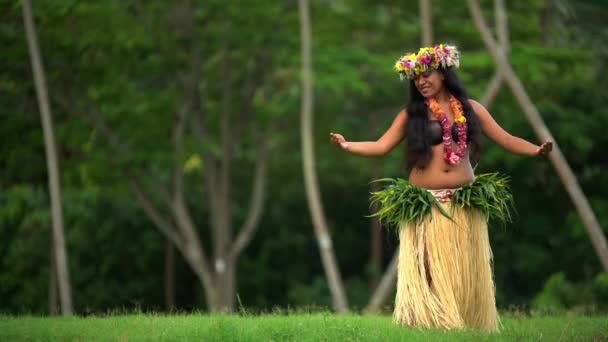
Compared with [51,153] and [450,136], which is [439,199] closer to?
[450,136]

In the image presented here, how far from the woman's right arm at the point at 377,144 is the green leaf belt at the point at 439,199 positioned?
0.75 feet

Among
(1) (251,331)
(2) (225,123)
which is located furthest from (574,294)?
(1) (251,331)

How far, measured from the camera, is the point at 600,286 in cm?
1825

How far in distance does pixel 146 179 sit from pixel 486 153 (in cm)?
752

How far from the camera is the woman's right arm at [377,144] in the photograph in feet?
25.8

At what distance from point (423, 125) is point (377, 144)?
371mm

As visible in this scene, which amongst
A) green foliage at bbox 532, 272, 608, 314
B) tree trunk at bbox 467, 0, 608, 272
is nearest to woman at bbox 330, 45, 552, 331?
tree trunk at bbox 467, 0, 608, 272

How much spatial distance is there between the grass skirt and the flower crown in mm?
1021

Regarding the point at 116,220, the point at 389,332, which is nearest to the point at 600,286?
the point at 389,332

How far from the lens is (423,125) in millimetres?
7855

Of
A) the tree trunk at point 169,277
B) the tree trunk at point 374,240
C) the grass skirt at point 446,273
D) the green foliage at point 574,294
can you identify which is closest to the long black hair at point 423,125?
the grass skirt at point 446,273

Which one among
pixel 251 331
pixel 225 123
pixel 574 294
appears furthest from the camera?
pixel 225 123

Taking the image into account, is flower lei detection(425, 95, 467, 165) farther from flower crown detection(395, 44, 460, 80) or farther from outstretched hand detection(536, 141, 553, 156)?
outstretched hand detection(536, 141, 553, 156)
